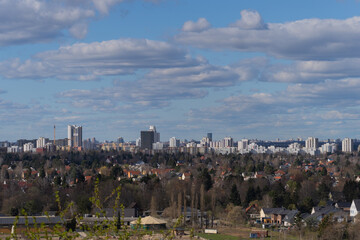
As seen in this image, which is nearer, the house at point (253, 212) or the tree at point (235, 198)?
the house at point (253, 212)

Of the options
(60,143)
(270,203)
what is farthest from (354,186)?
(60,143)

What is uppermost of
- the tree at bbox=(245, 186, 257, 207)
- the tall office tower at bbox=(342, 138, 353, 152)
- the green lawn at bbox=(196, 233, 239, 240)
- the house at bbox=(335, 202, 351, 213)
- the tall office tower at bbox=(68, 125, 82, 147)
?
the tall office tower at bbox=(68, 125, 82, 147)

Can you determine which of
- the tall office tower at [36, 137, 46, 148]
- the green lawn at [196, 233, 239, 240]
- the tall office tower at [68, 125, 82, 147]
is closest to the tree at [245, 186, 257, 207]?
the green lawn at [196, 233, 239, 240]

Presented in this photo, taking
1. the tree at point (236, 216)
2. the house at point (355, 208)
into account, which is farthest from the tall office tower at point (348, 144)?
the tree at point (236, 216)

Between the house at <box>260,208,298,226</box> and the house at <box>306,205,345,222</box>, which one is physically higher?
the house at <box>306,205,345,222</box>

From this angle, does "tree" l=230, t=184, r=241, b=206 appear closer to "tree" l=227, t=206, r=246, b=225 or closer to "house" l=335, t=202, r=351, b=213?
"tree" l=227, t=206, r=246, b=225

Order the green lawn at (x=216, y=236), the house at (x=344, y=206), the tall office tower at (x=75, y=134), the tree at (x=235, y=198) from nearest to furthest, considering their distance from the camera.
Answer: the green lawn at (x=216, y=236) < the house at (x=344, y=206) < the tree at (x=235, y=198) < the tall office tower at (x=75, y=134)

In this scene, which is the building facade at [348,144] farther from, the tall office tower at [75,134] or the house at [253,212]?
the house at [253,212]

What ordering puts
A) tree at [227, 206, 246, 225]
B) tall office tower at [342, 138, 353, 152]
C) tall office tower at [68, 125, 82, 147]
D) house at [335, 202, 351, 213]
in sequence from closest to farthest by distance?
tree at [227, 206, 246, 225] → house at [335, 202, 351, 213] → tall office tower at [342, 138, 353, 152] → tall office tower at [68, 125, 82, 147]

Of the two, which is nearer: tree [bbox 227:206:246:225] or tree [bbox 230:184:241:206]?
tree [bbox 227:206:246:225]
